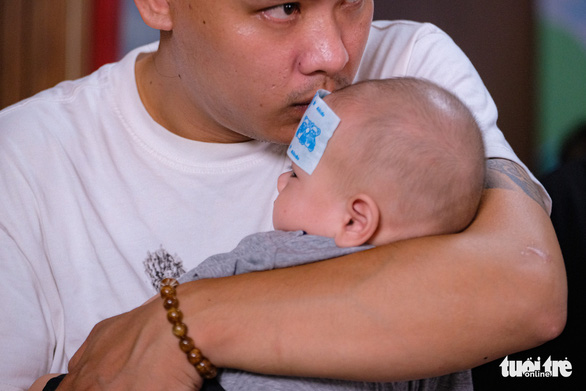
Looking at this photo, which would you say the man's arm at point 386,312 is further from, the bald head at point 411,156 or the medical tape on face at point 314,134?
the medical tape on face at point 314,134

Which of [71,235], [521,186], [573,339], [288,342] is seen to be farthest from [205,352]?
A: [573,339]

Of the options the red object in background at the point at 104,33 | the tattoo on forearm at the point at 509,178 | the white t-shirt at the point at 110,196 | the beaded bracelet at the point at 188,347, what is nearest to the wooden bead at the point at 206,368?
the beaded bracelet at the point at 188,347

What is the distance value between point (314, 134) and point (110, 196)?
2.06ft

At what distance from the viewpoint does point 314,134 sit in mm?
1177

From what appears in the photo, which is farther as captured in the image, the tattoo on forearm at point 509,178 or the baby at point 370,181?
the tattoo on forearm at point 509,178

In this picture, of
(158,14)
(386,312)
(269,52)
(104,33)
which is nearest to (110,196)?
(158,14)

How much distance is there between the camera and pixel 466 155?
1.11m

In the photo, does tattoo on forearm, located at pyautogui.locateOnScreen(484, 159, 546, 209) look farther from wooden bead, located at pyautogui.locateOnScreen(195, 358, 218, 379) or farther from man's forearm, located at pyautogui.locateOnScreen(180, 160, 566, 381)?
A: wooden bead, located at pyautogui.locateOnScreen(195, 358, 218, 379)

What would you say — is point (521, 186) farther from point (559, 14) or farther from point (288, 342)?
point (559, 14)

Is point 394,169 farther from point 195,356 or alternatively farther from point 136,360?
point 136,360

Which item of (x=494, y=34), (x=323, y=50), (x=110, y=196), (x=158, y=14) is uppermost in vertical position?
(x=158, y=14)

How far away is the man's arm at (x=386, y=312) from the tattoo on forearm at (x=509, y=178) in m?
0.18

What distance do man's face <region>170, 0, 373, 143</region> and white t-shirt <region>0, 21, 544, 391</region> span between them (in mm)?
221

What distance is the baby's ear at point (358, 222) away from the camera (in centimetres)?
109
